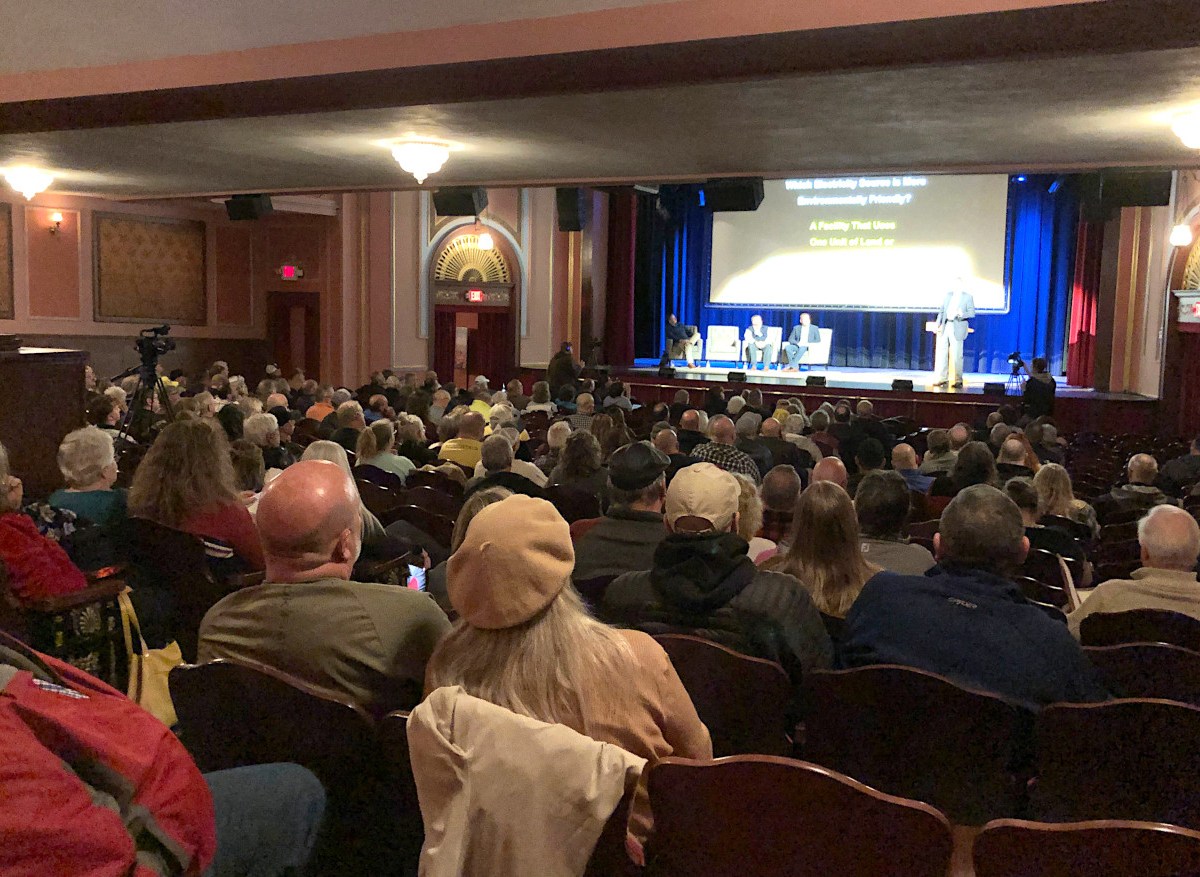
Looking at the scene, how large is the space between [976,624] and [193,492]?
8.05 ft

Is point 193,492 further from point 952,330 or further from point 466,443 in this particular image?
point 952,330

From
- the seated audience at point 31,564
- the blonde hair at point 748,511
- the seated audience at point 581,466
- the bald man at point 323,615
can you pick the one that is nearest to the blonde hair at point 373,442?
the seated audience at point 581,466

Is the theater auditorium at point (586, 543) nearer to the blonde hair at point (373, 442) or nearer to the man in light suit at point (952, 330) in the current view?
the blonde hair at point (373, 442)

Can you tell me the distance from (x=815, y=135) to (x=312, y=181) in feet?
17.5

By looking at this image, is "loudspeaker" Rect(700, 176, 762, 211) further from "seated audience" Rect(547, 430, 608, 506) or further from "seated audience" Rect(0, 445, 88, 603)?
"seated audience" Rect(0, 445, 88, 603)

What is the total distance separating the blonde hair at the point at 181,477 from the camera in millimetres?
3318

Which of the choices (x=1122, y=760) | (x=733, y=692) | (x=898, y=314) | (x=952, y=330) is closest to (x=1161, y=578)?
(x=1122, y=760)

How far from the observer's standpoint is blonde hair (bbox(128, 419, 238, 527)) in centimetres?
332

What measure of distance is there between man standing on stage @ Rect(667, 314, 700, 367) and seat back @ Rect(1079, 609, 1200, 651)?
13.1m

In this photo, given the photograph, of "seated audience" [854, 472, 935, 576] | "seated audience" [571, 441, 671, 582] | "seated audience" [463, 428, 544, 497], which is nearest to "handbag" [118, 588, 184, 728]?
"seated audience" [571, 441, 671, 582]

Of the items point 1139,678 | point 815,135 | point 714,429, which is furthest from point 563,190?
point 1139,678

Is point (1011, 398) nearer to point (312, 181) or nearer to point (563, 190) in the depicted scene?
point (563, 190)

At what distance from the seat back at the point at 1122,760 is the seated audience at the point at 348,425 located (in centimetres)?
485

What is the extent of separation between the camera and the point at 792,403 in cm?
860
